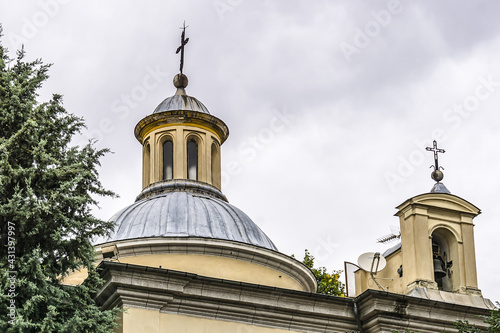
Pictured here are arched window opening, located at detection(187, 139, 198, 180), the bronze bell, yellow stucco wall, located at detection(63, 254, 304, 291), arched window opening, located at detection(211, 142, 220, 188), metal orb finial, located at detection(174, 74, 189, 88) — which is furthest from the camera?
metal orb finial, located at detection(174, 74, 189, 88)

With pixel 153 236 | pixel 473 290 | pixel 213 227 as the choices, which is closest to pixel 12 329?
pixel 153 236

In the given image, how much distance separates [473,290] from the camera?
818 inches

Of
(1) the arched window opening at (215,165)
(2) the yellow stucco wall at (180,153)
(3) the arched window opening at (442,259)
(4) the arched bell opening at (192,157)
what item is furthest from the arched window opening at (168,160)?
(3) the arched window opening at (442,259)

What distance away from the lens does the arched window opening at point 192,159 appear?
25.8 meters

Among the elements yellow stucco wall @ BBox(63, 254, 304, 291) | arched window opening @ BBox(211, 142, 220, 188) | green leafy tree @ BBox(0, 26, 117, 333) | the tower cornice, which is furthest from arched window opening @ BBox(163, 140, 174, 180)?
green leafy tree @ BBox(0, 26, 117, 333)

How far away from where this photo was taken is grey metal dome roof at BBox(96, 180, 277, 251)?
886 inches

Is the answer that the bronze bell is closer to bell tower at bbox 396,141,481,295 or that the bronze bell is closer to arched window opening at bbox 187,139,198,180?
bell tower at bbox 396,141,481,295

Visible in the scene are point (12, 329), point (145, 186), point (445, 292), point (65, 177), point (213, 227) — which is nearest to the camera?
point (12, 329)

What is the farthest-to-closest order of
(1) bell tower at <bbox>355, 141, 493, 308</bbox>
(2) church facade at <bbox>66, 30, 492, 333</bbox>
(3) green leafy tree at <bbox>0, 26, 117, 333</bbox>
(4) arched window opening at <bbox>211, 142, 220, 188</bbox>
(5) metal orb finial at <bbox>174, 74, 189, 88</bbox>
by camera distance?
(5) metal orb finial at <bbox>174, 74, 189, 88</bbox>, (4) arched window opening at <bbox>211, 142, 220, 188</bbox>, (1) bell tower at <bbox>355, 141, 493, 308</bbox>, (2) church facade at <bbox>66, 30, 492, 333</bbox>, (3) green leafy tree at <bbox>0, 26, 117, 333</bbox>

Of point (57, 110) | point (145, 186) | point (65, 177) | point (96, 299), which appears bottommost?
point (96, 299)

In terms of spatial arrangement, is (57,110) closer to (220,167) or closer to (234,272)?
(234,272)

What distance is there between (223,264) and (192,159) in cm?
508

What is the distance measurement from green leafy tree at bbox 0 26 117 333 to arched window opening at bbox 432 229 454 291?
25.8ft

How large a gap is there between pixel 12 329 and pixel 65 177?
8.93 ft
